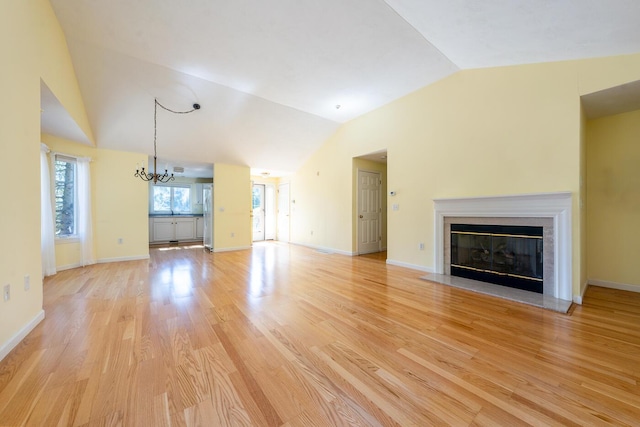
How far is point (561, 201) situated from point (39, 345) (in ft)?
17.0

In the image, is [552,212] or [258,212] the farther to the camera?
[258,212]

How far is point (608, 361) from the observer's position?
1.70 metres

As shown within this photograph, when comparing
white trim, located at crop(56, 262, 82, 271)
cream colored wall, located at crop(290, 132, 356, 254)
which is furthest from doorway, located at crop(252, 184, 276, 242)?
white trim, located at crop(56, 262, 82, 271)

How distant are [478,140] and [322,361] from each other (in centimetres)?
364

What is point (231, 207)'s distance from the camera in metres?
6.67

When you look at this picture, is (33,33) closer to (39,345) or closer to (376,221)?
(39,345)

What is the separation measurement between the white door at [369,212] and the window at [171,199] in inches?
248

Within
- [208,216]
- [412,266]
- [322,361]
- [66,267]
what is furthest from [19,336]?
[208,216]

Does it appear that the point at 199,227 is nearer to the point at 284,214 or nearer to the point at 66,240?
the point at 284,214

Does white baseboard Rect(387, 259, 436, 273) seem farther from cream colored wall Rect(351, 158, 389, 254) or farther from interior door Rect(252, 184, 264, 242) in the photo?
interior door Rect(252, 184, 264, 242)

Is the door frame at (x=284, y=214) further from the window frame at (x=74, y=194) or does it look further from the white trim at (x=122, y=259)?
the window frame at (x=74, y=194)

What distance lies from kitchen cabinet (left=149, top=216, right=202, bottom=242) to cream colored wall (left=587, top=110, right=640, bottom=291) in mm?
9532

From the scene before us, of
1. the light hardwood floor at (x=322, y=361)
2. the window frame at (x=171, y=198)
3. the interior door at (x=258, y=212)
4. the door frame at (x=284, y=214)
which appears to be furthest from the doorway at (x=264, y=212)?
the light hardwood floor at (x=322, y=361)

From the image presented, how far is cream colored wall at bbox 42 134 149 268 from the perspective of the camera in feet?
16.3
